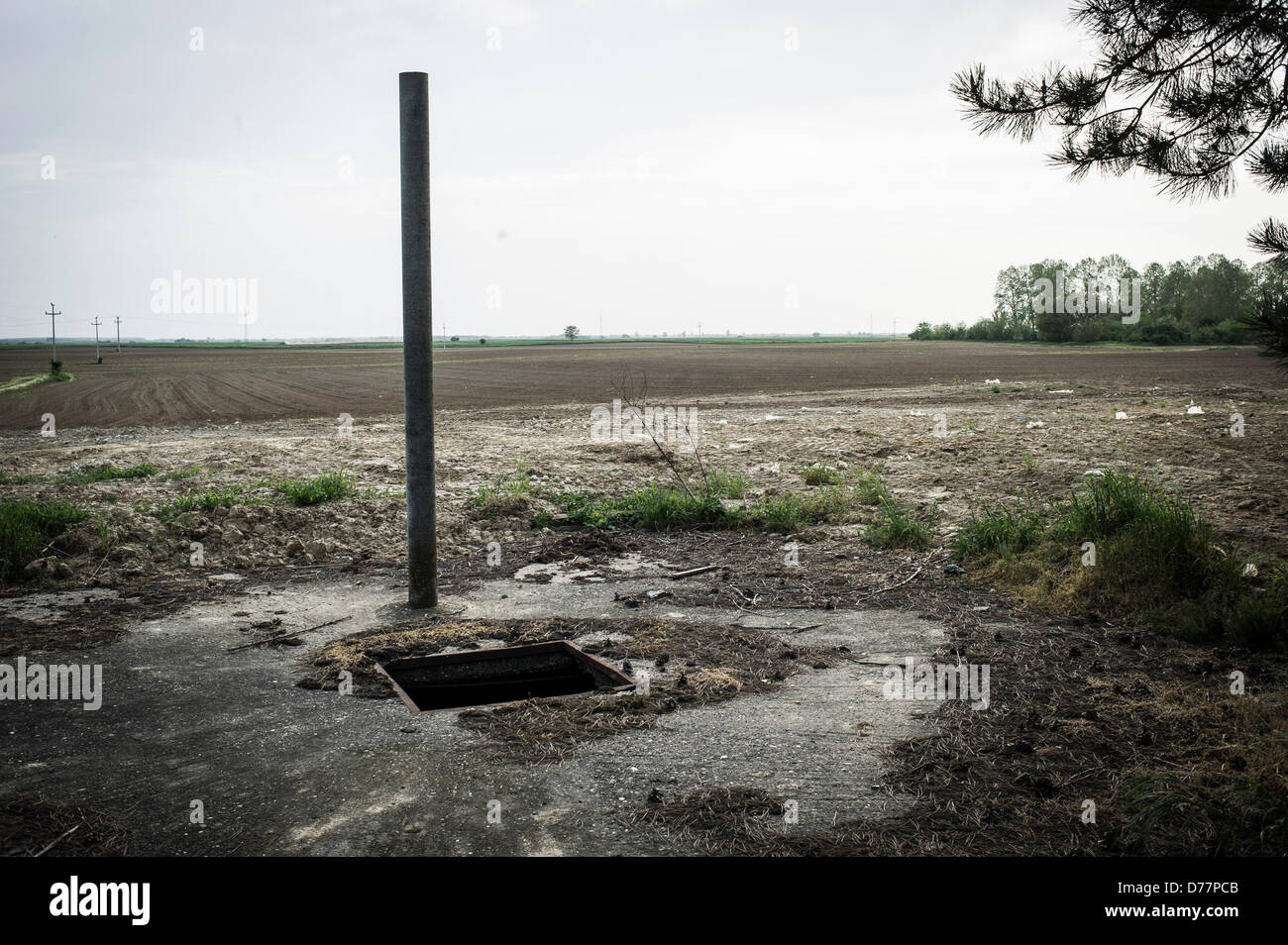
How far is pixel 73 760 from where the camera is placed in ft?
15.6

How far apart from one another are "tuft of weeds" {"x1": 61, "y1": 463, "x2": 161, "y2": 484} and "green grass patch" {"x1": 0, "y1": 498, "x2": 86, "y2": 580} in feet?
6.45

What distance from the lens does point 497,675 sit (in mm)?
6562

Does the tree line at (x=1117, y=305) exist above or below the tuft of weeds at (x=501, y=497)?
above

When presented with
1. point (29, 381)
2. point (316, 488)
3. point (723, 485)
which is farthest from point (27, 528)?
point (29, 381)

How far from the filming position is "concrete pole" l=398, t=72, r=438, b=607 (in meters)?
7.75

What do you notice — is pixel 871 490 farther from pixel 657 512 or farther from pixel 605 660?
pixel 605 660

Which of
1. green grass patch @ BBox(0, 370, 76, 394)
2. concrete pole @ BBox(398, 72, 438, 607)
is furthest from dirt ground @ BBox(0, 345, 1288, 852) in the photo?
green grass patch @ BBox(0, 370, 76, 394)

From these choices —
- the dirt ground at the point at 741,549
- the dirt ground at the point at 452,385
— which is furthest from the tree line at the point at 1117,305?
the dirt ground at the point at 741,549

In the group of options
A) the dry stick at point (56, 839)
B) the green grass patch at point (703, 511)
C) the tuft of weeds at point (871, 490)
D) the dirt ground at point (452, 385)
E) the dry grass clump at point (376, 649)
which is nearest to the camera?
the dry stick at point (56, 839)

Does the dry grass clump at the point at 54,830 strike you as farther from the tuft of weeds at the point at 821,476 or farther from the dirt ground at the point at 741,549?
the tuft of weeds at the point at 821,476

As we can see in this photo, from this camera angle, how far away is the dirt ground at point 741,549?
456 cm

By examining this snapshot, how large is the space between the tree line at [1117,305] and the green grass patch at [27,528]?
66.0m
